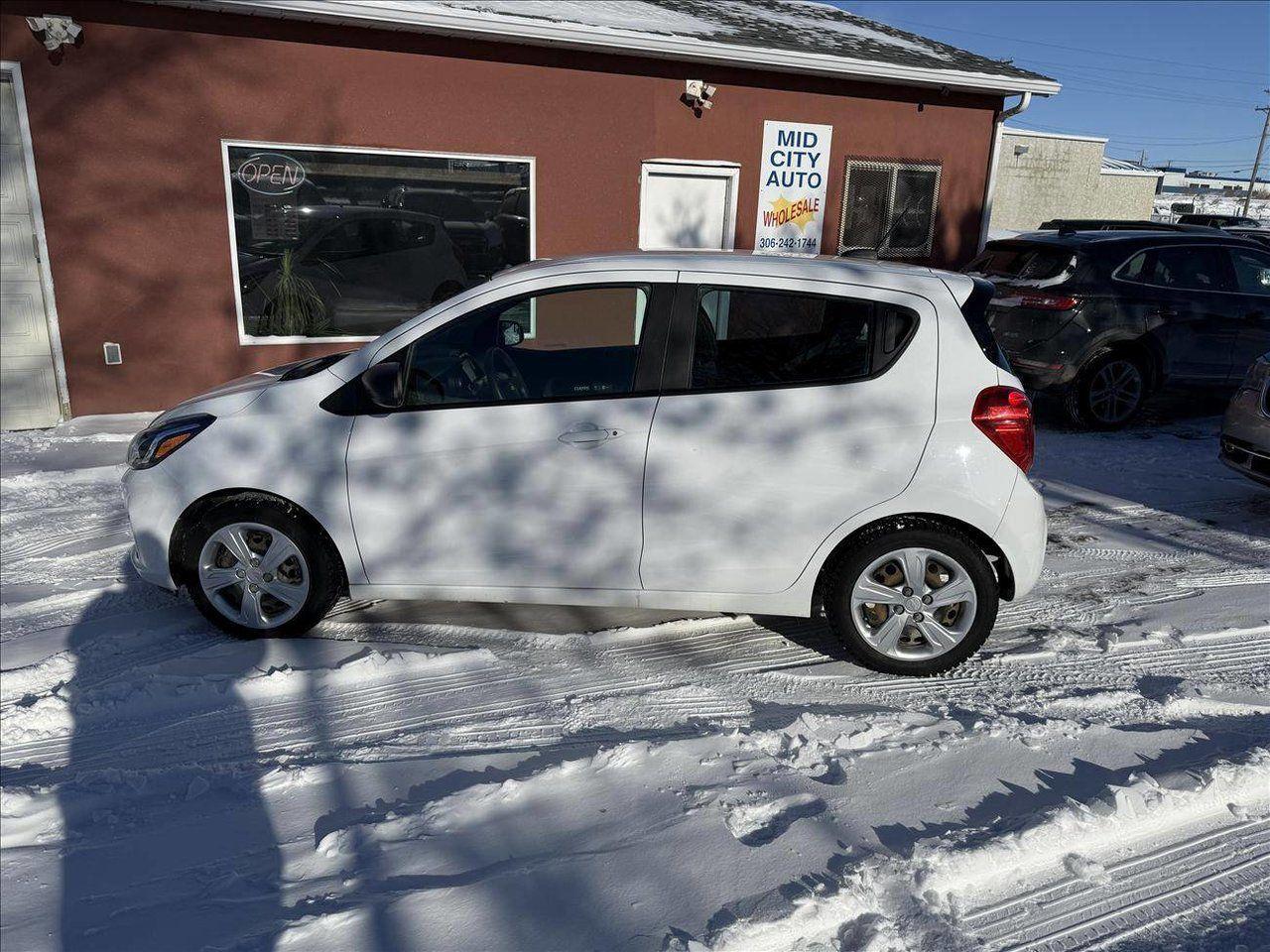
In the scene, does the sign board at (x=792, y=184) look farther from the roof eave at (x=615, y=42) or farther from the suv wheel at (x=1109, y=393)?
the suv wheel at (x=1109, y=393)

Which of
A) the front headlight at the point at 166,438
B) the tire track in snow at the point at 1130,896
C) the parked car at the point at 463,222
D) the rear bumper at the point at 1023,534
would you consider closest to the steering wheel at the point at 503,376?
the front headlight at the point at 166,438

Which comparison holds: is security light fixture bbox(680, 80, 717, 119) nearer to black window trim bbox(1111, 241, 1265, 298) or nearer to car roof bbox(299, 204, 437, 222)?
car roof bbox(299, 204, 437, 222)

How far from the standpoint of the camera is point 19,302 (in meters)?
7.66

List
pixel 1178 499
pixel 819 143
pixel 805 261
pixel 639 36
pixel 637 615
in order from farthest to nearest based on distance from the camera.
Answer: pixel 819 143, pixel 639 36, pixel 1178 499, pixel 637 615, pixel 805 261

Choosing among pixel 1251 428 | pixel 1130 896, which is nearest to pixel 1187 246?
pixel 1251 428

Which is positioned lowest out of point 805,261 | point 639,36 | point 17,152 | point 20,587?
point 20,587

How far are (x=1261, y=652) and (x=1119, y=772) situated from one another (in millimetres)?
1514

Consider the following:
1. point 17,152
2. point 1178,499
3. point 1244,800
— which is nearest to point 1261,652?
point 1244,800

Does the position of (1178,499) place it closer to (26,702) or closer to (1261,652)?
(1261,652)

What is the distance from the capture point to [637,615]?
4.46 metres

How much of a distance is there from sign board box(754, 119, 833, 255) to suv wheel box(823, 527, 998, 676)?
7.05m

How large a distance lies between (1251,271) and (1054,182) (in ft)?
97.9

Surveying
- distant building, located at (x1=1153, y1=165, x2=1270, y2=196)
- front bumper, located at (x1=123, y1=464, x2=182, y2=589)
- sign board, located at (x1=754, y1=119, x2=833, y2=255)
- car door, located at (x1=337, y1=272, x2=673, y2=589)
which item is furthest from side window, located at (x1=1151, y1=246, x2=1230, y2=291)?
distant building, located at (x1=1153, y1=165, x2=1270, y2=196)

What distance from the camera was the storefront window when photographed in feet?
27.7
